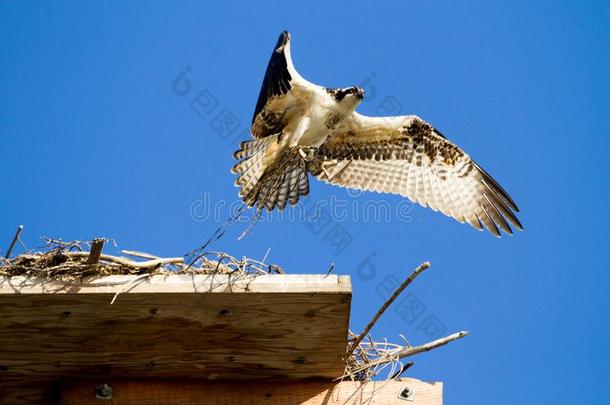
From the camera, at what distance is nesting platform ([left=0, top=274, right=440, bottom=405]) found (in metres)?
2.87

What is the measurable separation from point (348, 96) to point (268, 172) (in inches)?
37.2

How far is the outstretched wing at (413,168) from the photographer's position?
22.2 feet

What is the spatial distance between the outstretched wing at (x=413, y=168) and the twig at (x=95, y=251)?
423 cm

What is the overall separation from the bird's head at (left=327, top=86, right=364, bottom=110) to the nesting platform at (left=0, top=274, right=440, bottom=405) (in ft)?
12.0

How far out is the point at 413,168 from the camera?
711 cm

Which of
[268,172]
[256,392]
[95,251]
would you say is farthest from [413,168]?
[95,251]

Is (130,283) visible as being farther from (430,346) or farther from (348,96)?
(348,96)

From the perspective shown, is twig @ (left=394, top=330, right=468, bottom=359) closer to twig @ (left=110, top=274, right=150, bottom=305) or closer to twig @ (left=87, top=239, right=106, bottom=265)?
twig @ (left=110, top=274, right=150, bottom=305)

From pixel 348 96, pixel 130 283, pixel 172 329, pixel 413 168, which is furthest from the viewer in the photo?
pixel 413 168

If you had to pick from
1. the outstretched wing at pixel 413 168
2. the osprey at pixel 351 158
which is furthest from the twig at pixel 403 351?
the outstretched wing at pixel 413 168

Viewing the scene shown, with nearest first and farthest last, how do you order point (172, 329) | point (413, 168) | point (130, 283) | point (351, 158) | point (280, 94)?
1. point (130, 283)
2. point (172, 329)
3. point (280, 94)
4. point (413, 168)
5. point (351, 158)

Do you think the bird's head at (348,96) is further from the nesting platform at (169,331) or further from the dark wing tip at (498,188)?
the nesting platform at (169,331)

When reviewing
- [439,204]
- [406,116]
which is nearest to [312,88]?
[406,116]

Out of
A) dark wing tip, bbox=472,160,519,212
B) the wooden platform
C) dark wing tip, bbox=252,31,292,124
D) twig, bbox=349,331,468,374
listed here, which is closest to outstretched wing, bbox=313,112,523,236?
dark wing tip, bbox=472,160,519,212
